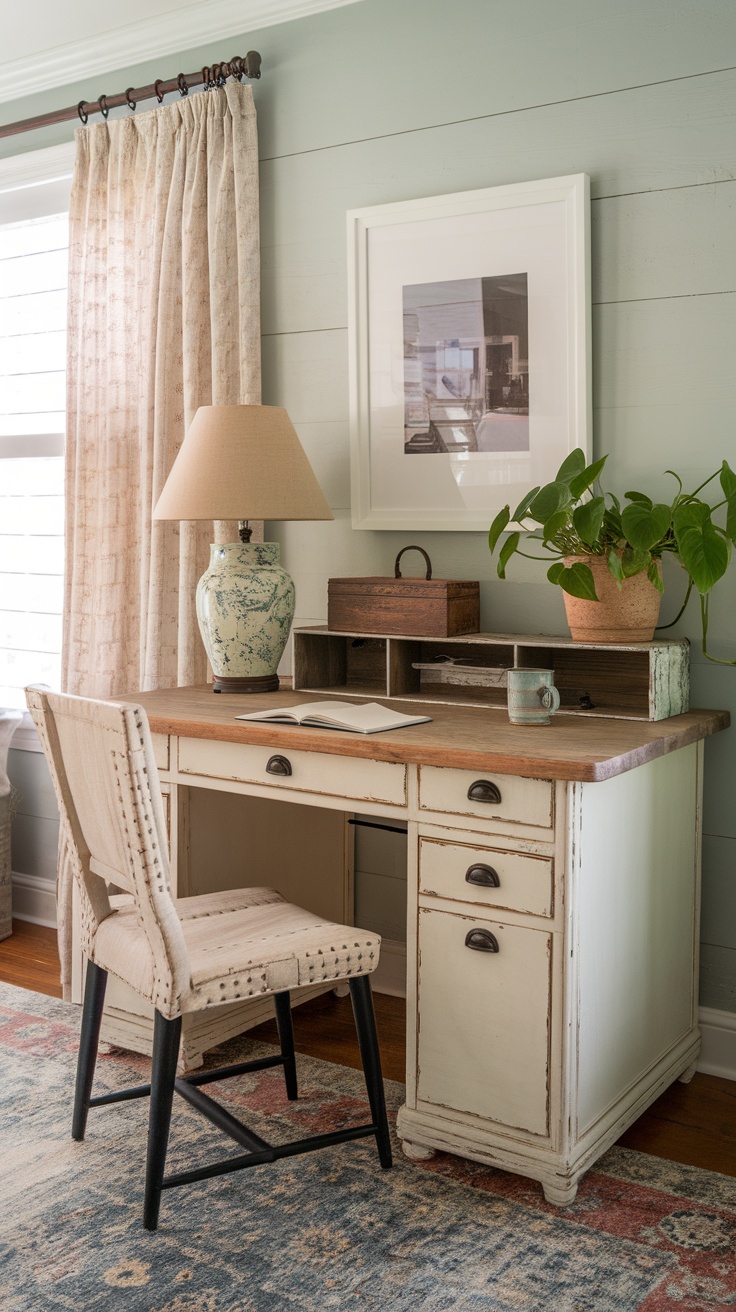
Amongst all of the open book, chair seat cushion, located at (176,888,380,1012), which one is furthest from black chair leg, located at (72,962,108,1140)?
the open book

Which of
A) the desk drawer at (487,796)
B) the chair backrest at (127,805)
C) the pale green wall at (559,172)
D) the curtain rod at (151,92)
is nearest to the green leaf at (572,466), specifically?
the pale green wall at (559,172)

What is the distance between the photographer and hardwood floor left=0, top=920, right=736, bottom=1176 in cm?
210

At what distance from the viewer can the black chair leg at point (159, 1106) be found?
178 cm

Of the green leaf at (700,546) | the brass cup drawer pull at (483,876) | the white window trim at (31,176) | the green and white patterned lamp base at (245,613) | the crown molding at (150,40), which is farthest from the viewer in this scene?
the white window trim at (31,176)

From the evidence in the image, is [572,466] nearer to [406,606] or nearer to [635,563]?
[635,563]

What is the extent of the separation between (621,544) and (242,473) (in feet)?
2.72

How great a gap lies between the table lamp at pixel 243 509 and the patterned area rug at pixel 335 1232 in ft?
3.19

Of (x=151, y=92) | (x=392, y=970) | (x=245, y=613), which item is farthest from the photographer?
(x=151, y=92)

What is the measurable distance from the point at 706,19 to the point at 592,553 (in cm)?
107

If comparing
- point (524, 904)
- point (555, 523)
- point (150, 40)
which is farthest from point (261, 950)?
point (150, 40)

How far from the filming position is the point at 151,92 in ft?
9.80

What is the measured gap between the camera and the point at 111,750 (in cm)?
176

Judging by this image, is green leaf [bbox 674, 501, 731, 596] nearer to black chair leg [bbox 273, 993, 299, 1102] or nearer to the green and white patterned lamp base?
the green and white patterned lamp base

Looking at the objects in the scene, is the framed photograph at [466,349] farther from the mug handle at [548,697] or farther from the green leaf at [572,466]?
the mug handle at [548,697]
